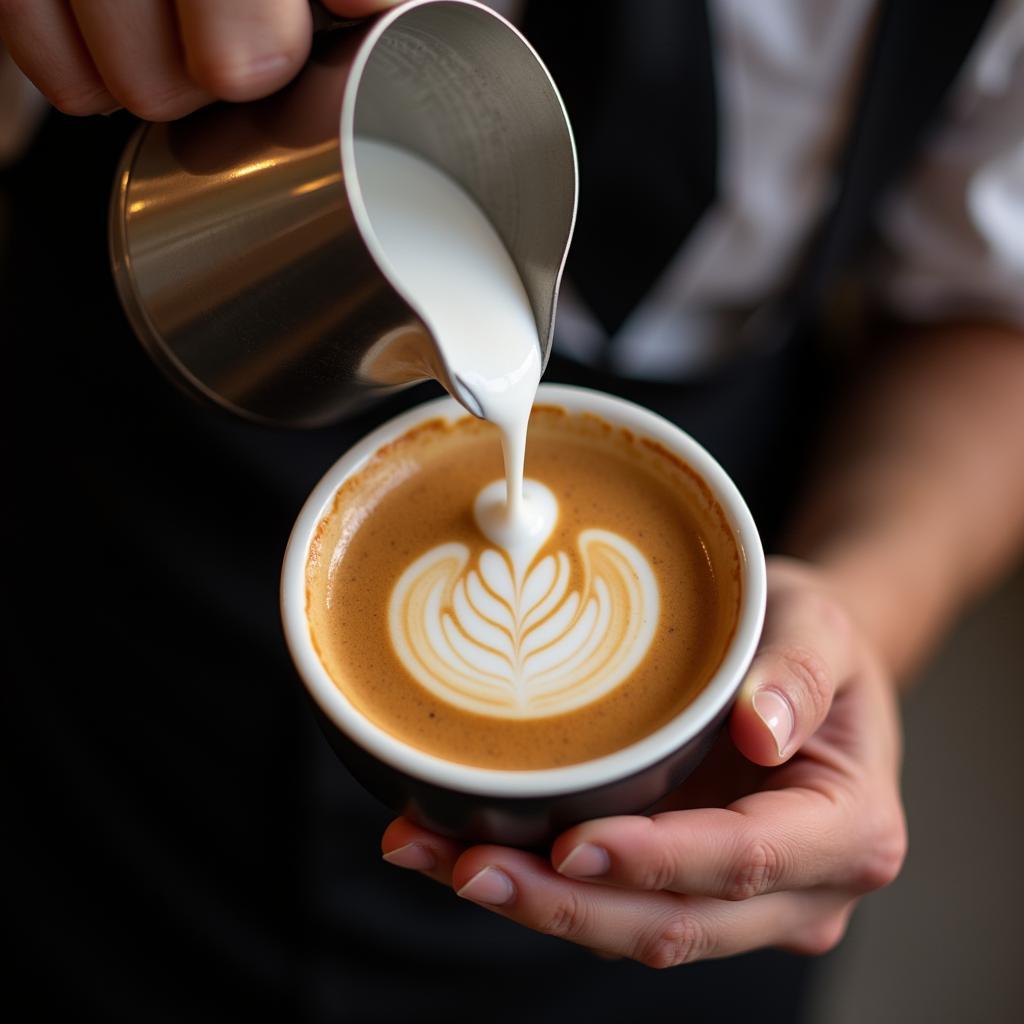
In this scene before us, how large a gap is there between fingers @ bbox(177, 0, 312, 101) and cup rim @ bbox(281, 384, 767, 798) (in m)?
0.34

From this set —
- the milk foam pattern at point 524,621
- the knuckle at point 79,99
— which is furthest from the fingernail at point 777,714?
the knuckle at point 79,99

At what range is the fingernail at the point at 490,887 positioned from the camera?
0.83 metres

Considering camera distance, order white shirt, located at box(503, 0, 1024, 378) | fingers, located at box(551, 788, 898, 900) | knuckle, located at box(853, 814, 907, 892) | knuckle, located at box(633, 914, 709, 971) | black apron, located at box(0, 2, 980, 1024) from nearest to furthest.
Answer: fingers, located at box(551, 788, 898, 900) < knuckle, located at box(633, 914, 709, 971) < knuckle, located at box(853, 814, 907, 892) < white shirt, located at box(503, 0, 1024, 378) < black apron, located at box(0, 2, 980, 1024)

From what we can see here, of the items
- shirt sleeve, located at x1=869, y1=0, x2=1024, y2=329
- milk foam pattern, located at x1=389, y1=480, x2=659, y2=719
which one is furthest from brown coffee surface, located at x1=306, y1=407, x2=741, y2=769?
shirt sleeve, located at x1=869, y1=0, x2=1024, y2=329

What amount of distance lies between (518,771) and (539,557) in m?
0.23

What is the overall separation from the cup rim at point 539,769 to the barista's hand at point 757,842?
0.06 meters

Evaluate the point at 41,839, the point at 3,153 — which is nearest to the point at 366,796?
the point at 41,839

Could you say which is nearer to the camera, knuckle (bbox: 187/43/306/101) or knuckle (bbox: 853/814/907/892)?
knuckle (bbox: 187/43/306/101)

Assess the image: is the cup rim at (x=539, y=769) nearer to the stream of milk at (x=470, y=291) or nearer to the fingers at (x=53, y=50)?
the stream of milk at (x=470, y=291)

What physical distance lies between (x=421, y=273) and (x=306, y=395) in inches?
5.5

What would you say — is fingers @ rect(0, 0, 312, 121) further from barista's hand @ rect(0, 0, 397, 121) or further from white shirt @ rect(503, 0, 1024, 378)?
white shirt @ rect(503, 0, 1024, 378)

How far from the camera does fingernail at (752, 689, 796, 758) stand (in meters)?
0.88

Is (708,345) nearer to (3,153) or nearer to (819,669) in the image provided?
(819,669)

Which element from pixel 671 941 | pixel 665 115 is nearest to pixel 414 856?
pixel 671 941
